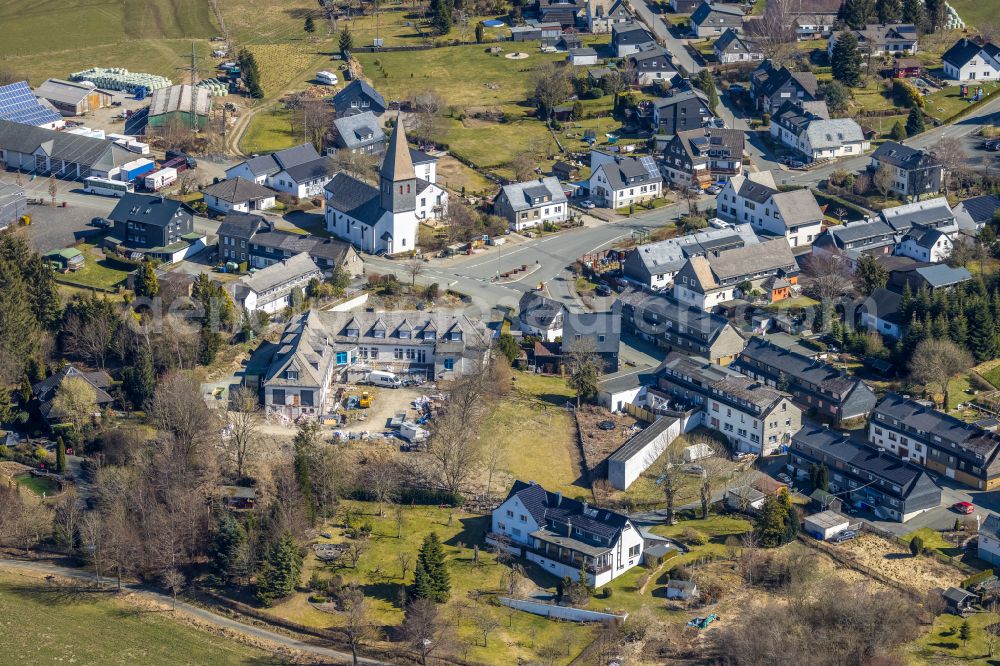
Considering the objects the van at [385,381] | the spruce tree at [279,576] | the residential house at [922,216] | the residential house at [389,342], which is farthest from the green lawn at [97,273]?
the residential house at [922,216]

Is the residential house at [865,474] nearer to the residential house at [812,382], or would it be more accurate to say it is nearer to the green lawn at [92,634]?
the residential house at [812,382]

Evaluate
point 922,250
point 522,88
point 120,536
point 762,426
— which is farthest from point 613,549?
point 522,88

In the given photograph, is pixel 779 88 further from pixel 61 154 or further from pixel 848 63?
pixel 61 154

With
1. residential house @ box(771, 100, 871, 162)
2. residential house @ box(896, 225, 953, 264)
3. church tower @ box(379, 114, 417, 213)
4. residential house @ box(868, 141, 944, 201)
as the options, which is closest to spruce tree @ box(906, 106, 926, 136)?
residential house @ box(771, 100, 871, 162)

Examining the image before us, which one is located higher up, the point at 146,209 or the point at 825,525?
the point at 146,209

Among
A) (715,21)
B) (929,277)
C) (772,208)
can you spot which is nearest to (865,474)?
(929,277)

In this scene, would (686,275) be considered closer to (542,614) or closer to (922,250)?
(922,250)
